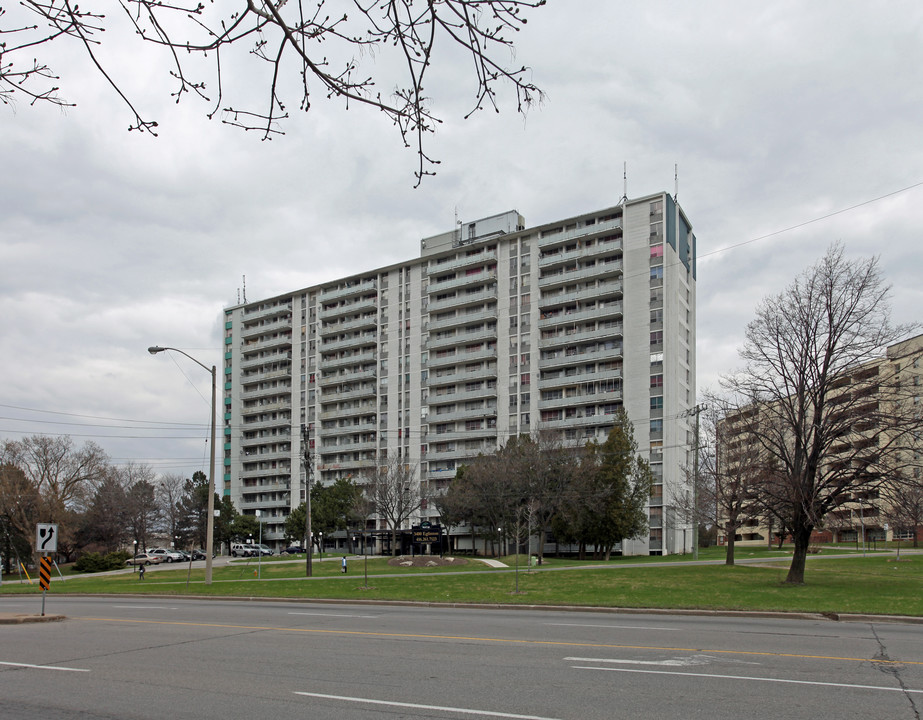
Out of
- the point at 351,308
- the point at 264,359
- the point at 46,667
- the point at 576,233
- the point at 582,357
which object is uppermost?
the point at 576,233

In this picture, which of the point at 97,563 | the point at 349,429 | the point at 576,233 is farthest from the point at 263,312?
the point at 97,563

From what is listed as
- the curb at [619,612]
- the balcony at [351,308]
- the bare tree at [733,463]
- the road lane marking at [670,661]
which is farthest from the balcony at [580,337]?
the road lane marking at [670,661]

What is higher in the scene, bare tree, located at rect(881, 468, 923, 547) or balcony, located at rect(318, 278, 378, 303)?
balcony, located at rect(318, 278, 378, 303)

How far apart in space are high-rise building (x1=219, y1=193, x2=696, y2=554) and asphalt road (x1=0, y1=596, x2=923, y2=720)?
2144 inches

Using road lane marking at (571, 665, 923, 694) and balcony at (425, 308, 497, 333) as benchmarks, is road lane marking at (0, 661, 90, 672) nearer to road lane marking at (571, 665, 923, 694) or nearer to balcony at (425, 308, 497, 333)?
road lane marking at (571, 665, 923, 694)

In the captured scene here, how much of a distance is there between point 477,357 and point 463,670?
83.6 metres

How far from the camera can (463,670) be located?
1099 centimetres

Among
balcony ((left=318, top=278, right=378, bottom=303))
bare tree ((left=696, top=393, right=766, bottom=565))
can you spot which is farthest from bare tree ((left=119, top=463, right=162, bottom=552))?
bare tree ((left=696, top=393, right=766, bottom=565))

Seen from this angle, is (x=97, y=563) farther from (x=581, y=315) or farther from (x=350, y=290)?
(x=350, y=290)

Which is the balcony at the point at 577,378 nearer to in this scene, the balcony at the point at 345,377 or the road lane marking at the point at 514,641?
the balcony at the point at 345,377

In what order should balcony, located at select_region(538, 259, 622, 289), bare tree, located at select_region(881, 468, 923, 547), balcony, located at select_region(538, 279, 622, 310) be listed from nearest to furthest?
bare tree, located at select_region(881, 468, 923, 547), balcony, located at select_region(538, 279, 622, 310), balcony, located at select_region(538, 259, 622, 289)

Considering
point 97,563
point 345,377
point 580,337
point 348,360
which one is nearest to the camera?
point 97,563

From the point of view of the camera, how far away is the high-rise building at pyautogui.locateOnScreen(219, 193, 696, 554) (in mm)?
83188

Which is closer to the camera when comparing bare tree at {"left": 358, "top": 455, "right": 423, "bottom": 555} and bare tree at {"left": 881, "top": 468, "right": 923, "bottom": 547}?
bare tree at {"left": 881, "top": 468, "right": 923, "bottom": 547}
